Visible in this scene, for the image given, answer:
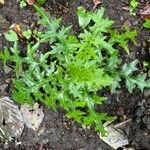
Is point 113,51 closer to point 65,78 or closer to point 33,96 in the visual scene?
point 65,78

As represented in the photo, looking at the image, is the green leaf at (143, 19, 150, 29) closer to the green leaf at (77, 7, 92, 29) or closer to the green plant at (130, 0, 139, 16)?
the green plant at (130, 0, 139, 16)

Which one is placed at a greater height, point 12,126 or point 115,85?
point 115,85

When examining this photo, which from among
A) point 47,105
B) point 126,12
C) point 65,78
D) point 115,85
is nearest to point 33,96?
point 47,105

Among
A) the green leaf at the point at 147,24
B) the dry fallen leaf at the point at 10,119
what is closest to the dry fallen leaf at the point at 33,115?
the dry fallen leaf at the point at 10,119

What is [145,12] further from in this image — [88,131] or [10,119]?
[10,119]

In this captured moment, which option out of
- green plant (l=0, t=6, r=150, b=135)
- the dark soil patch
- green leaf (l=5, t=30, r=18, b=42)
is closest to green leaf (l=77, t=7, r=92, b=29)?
green plant (l=0, t=6, r=150, b=135)

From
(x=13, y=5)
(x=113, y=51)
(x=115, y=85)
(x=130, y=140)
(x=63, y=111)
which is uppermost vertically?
(x=13, y=5)
